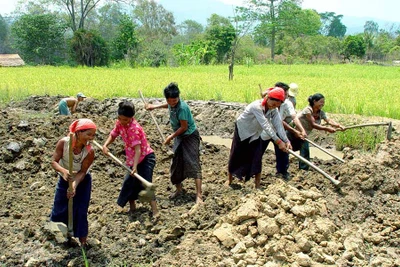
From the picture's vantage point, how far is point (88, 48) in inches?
1061

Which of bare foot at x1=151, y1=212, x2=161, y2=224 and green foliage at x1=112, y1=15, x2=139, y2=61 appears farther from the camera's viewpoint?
green foliage at x1=112, y1=15, x2=139, y2=61

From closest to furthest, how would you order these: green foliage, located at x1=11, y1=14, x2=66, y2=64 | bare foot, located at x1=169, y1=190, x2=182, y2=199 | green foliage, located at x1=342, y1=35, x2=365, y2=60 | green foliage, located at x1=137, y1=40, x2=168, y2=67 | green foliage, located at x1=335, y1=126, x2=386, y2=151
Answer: bare foot, located at x1=169, y1=190, x2=182, y2=199 → green foliage, located at x1=335, y1=126, x2=386, y2=151 → green foliage, located at x1=137, y1=40, x2=168, y2=67 → green foliage, located at x1=11, y1=14, x2=66, y2=64 → green foliage, located at x1=342, y1=35, x2=365, y2=60

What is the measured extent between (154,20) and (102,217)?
150ft

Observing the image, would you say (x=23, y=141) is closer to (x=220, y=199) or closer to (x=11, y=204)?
(x=11, y=204)

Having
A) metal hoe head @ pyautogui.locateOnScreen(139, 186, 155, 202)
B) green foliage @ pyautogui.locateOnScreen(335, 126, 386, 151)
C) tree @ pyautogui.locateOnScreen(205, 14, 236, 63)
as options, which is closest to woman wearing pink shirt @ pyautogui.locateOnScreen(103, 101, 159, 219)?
metal hoe head @ pyautogui.locateOnScreen(139, 186, 155, 202)

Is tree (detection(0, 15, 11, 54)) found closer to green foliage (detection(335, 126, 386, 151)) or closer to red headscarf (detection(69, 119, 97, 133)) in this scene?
green foliage (detection(335, 126, 386, 151))

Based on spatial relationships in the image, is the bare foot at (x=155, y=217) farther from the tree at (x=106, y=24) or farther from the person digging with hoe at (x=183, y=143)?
the tree at (x=106, y=24)

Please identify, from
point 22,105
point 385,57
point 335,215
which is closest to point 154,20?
point 385,57

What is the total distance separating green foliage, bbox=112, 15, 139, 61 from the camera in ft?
91.7

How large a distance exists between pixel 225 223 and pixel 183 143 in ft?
3.96

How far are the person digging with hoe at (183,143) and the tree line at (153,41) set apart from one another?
17.0 m

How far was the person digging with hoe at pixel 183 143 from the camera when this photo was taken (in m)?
4.68

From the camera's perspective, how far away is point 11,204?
16.3 feet

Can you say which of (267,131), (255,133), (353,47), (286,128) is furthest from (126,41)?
(267,131)
